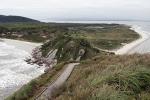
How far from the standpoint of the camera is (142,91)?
10195 millimetres

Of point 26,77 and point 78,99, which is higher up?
point 78,99

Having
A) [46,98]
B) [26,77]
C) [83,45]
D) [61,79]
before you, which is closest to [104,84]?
[46,98]

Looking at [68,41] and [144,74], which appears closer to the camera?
[144,74]

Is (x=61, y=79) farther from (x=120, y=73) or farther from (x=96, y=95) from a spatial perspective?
(x=96, y=95)

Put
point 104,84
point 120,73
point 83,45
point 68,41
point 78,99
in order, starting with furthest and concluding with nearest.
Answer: point 68,41
point 83,45
point 120,73
point 104,84
point 78,99

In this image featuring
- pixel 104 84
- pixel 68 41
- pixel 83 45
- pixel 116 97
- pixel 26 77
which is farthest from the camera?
pixel 68 41

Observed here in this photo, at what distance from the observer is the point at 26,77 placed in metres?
36.3

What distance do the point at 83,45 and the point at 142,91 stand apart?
4436cm

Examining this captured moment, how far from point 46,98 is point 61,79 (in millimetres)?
4022

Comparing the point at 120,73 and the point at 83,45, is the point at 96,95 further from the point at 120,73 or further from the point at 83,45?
the point at 83,45

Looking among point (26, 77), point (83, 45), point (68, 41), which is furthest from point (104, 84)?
point (68, 41)

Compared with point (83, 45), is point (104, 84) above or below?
above

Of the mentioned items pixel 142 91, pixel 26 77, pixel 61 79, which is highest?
pixel 142 91

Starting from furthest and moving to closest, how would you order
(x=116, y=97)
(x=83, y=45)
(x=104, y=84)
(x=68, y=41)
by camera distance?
1. (x=68, y=41)
2. (x=83, y=45)
3. (x=104, y=84)
4. (x=116, y=97)
